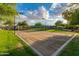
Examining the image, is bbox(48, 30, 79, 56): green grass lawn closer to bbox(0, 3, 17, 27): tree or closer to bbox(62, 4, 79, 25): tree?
bbox(62, 4, 79, 25): tree

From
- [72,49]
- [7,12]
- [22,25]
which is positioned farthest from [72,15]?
[7,12]

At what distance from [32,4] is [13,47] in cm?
60

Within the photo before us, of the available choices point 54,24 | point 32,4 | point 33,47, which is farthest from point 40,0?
point 33,47

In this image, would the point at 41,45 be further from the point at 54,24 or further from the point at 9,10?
the point at 9,10

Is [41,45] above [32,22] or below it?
below

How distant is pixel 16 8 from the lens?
398cm

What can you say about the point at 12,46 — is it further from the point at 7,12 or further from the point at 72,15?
the point at 72,15

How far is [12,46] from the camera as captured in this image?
156 inches

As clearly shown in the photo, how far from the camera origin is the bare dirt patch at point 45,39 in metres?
3.96

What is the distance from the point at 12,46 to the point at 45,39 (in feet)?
1.41

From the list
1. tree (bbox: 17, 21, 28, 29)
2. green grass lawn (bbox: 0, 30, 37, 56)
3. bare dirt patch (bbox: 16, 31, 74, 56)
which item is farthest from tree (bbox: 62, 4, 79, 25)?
green grass lawn (bbox: 0, 30, 37, 56)

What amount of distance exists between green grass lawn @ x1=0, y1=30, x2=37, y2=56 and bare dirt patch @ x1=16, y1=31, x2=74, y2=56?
0.08 metres

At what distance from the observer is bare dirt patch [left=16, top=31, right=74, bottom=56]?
3.96 m

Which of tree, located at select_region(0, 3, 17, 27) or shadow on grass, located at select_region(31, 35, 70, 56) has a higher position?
tree, located at select_region(0, 3, 17, 27)
